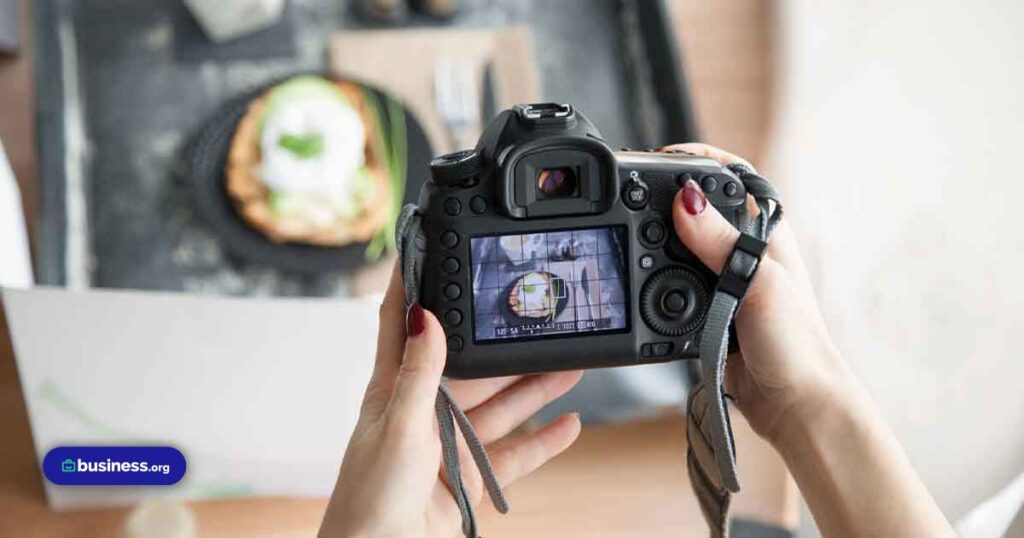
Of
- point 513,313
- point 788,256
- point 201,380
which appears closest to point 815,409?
point 788,256

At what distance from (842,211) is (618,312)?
1.89 ft

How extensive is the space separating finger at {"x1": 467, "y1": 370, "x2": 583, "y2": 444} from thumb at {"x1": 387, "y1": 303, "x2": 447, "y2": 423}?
0.51 ft

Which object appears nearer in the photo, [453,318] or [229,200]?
[453,318]

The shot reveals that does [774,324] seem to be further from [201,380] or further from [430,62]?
[430,62]

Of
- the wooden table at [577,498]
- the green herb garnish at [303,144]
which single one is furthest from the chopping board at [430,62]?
the wooden table at [577,498]

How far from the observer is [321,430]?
29.0 inches

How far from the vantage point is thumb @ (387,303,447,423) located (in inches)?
20.7

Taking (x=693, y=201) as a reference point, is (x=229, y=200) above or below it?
below

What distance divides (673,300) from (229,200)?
650 millimetres

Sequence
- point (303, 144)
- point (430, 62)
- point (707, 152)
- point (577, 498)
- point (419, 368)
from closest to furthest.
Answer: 1. point (419, 368)
2. point (707, 152)
3. point (577, 498)
4. point (303, 144)
5. point (430, 62)

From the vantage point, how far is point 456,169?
54cm

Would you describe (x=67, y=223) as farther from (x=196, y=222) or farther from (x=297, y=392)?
(x=297, y=392)

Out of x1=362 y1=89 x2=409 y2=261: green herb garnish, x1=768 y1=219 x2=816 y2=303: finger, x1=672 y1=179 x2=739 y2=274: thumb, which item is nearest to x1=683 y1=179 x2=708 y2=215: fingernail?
x1=672 y1=179 x2=739 y2=274: thumb

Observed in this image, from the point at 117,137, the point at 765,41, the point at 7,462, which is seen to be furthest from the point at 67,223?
the point at 765,41
